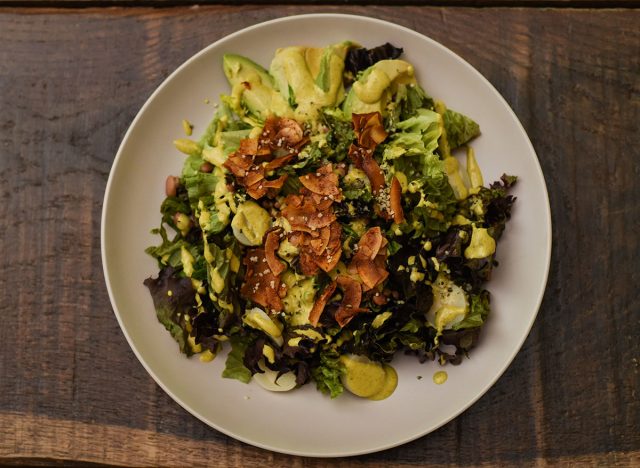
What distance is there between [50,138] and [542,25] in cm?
236

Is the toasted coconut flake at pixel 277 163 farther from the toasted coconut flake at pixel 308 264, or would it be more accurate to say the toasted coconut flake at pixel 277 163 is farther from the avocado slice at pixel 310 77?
the toasted coconut flake at pixel 308 264

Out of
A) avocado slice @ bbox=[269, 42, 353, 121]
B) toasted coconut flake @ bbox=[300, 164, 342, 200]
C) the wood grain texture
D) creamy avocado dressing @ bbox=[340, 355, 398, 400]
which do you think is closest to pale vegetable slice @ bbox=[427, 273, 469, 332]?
creamy avocado dressing @ bbox=[340, 355, 398, 400]

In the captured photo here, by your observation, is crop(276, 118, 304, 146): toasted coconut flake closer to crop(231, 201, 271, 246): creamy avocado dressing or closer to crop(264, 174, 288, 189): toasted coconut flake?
crop(264, 174, 288, 189): toasted coconut flake

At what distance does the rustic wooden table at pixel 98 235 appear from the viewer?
2.71 meters

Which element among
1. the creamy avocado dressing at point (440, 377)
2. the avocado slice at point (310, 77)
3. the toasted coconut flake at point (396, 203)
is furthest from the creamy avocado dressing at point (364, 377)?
the avocado slice at point (310, 77)

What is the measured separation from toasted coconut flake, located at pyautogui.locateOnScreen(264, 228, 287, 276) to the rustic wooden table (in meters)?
0.84

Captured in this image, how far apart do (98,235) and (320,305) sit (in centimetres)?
113

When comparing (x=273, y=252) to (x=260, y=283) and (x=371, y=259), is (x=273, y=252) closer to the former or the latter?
(x=260, y=283)

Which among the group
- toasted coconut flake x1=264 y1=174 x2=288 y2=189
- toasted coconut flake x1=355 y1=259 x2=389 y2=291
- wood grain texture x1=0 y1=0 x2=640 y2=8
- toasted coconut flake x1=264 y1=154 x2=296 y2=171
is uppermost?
wood grain texture x1=0 y1=0 x2=640 y2=8

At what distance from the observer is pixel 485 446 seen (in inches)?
106

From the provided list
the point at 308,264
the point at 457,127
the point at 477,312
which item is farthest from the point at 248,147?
the point at 477,312

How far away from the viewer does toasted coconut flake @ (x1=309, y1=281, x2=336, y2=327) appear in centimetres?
239

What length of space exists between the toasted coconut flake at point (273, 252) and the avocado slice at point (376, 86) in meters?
0.60

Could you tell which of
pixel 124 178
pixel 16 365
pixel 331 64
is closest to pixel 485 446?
pixel 331 64
